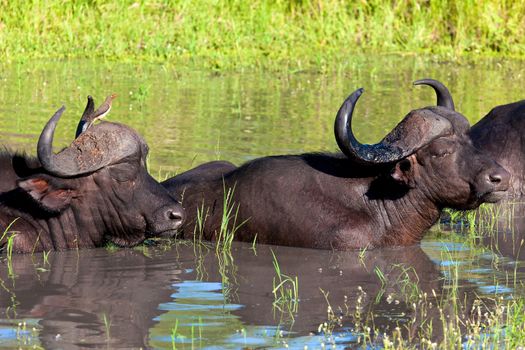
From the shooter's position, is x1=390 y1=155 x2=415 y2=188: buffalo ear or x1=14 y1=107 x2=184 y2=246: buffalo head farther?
x1=390 y1=155 x2=415 y2=188: buffalo ear

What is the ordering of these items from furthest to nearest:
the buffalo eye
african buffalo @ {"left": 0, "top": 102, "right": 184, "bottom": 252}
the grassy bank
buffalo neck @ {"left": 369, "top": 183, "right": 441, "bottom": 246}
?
the grassy bank, buffalo neck @ {"left": 369, "top": 183, "right": 441, "bottom": 246}, the buffalo eye, african buffalo @ {"left": 0, "top": 102, "right": 184, "bottom": 252}

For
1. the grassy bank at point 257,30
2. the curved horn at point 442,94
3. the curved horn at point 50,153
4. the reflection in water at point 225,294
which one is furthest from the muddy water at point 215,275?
the grassy bank at point 257,30

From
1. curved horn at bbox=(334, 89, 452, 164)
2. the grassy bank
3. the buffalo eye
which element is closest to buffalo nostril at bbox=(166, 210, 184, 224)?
curved horn at bbox=(334, 89, 452, 164)

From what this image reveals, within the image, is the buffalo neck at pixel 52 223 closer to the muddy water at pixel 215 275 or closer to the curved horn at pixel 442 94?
the muddy water at pixel 215 275

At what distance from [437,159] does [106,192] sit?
244cm

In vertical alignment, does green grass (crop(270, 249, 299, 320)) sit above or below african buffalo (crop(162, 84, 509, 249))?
below

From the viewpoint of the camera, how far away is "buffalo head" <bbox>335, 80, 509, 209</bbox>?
8.27m

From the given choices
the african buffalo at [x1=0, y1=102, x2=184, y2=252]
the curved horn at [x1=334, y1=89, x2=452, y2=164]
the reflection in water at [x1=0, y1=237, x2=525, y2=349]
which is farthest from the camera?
the curved horn at [x1=334, y1=89, x2=452, y2=164]

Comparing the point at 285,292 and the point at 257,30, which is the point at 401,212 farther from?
the point at 257,30

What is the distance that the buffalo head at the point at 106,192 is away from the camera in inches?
299

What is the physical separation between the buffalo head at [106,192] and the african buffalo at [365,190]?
69 centimetres

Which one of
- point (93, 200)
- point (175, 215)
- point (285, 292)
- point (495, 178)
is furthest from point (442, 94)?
point (93, 200)

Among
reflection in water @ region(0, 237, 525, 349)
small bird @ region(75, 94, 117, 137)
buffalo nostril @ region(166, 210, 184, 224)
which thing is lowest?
reflection in water @ region(0, 237, 525, 349)

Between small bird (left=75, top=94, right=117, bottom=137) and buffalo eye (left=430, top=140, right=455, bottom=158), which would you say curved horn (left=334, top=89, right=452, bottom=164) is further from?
small bird (left=75, top=94, right=117, bottom=137)
